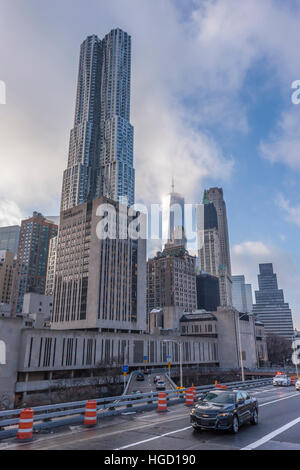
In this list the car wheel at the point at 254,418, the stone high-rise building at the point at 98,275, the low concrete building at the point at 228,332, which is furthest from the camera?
the low concrete building at the point at 228,332

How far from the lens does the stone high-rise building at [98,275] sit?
Result: 115 metres

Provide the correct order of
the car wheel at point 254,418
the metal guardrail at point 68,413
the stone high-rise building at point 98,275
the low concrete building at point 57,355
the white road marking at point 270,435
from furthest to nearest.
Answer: the stone high-rise building at point 98,275 → the low concrete building at point 57,355 → the car wheel at point 254,418 → the metal guardrail at point 68,413 → the white road marking at point 270,435

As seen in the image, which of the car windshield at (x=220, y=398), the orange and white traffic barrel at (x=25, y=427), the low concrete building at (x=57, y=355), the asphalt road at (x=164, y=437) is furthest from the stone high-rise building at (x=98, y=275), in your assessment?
the orange and white traffic barrel at (x=25, y=427)

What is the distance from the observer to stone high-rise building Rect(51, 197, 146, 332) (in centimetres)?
11525

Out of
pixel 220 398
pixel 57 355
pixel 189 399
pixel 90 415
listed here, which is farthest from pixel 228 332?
pixel 90 415

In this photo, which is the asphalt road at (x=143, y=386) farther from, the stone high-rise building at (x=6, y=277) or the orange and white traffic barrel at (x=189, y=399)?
the stone high-rise building at (x=6, y=277)

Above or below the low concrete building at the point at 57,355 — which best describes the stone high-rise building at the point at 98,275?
above

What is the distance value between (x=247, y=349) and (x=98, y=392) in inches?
2620

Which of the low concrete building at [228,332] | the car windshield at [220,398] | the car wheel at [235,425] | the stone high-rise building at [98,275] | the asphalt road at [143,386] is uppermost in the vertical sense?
the stone high-rise building at [98,275]

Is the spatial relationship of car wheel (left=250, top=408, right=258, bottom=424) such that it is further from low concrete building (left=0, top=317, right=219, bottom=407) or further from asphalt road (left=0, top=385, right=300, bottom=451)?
low concrete building (left=0, top=317, right=219, bottom=407)

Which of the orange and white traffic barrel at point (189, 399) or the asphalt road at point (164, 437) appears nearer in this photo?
the asphalt road at point (164, 437)

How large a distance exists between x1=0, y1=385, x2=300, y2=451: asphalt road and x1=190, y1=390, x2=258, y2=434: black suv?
35cm

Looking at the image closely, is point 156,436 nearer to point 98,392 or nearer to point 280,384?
point 280,384
